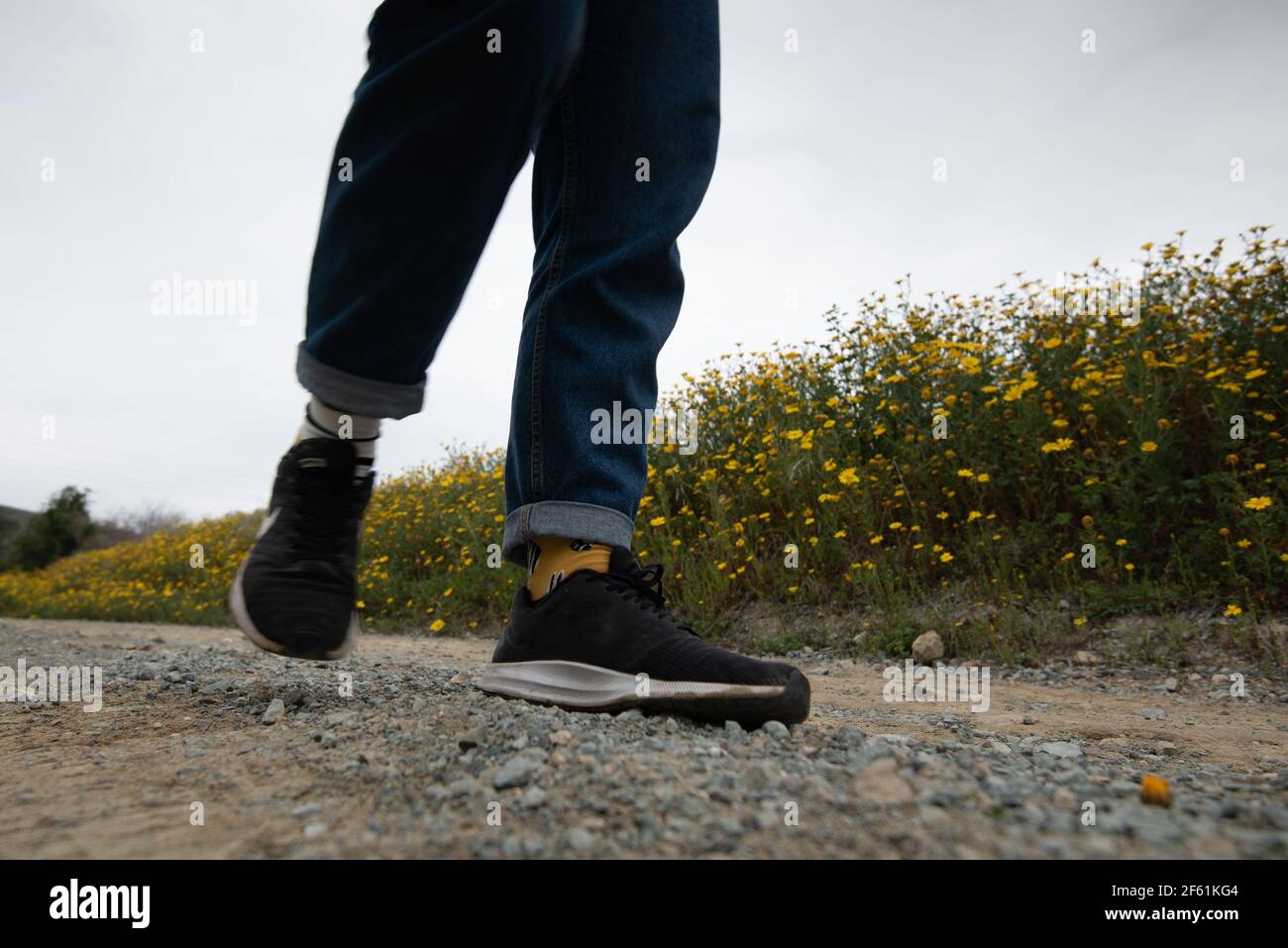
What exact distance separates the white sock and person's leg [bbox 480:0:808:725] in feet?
0.99

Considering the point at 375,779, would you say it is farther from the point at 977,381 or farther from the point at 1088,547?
the point at 977,381

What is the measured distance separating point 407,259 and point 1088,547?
11.5 ft

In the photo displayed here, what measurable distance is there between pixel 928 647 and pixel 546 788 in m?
3.01

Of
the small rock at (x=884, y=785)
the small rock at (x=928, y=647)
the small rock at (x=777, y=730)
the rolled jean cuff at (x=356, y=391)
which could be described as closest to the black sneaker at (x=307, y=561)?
the rolled jean cuff at (x=356, y=391)

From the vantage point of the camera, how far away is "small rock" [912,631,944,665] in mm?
3666

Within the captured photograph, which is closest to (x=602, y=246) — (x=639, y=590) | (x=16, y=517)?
(x=639, y=590)

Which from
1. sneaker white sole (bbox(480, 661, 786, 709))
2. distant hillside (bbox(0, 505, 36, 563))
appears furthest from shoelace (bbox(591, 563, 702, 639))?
distant hillside (bbox(0, 505, 36, 563))

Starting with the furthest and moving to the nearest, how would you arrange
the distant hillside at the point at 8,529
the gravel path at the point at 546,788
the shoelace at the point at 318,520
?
the distant hillside at the point at 8,529 < the shoelace at the point at 318,520 < the gravel path at the point at 546,788

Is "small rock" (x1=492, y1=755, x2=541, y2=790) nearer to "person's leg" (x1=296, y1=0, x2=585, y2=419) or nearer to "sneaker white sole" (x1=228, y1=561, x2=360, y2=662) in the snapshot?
"sneaker white sole" (x1=228, y1=561, x2=360, y2=662)

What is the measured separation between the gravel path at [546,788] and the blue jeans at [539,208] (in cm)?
54

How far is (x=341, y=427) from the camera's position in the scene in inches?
63.2

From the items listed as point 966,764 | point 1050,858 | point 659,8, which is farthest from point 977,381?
point 1050,858

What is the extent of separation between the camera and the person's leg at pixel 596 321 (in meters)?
1.68

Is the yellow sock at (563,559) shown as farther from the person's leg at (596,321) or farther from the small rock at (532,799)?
the small rock at (532,799)
